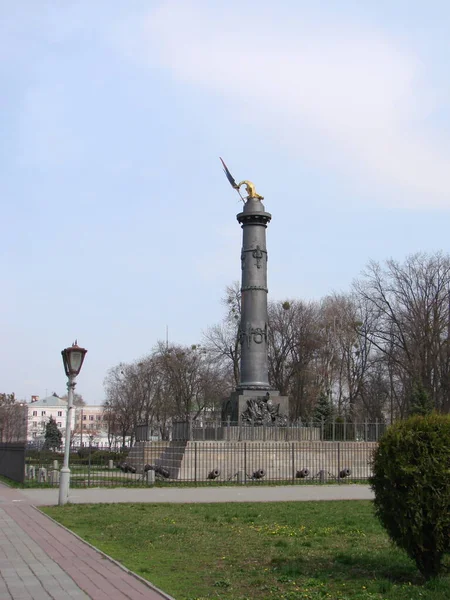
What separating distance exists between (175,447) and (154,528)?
18013 millimetres

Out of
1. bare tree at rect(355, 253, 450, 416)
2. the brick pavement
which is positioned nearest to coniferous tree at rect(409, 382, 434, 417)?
bare tree at rect(355, 253, 450, 416)

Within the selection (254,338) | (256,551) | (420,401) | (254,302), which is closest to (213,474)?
(254,338)

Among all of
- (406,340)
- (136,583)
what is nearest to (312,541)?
(136,583)

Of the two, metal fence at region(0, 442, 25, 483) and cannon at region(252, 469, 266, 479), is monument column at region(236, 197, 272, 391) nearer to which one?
cannon at region(252, 469, 266, 479)

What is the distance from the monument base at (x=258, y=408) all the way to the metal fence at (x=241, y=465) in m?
1.66

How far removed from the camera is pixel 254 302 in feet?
114

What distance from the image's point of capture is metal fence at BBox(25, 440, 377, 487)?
2633 cm

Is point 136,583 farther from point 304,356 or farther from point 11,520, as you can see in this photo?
point 304,356

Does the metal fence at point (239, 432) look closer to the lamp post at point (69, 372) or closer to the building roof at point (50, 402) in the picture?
the lamp post at point (69, 372)

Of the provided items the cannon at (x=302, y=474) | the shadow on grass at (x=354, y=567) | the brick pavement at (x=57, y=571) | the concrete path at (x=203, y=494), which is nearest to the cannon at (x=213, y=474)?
the concrete path at (x=203, y=494)

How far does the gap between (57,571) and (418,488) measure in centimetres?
423

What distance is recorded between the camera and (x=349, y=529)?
12617mm

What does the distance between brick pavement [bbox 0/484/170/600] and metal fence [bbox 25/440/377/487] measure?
13184mm

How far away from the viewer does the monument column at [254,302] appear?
34281 mm
